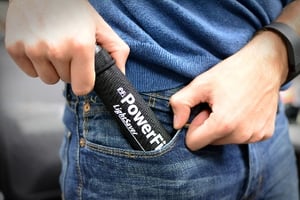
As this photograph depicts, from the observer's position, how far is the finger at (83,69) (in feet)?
1.42

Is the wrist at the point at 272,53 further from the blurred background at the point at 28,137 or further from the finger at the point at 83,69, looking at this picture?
the blurred background at the point at 28,137

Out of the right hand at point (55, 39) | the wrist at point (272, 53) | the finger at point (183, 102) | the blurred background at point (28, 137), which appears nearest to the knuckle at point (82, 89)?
the right hand at point (55, 39)

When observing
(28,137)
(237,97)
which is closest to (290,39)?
(237,97)

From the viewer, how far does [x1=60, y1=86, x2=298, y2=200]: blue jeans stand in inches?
20.6

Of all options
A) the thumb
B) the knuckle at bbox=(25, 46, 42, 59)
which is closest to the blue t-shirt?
the thumb

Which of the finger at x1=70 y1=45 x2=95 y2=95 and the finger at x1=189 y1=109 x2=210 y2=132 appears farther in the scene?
the finger at x1=189 y1=109 x2=210 y2=132

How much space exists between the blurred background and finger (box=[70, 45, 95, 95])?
0.72 m

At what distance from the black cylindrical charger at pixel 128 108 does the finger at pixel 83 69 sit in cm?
3

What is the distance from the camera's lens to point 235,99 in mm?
526

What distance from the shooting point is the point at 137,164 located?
520 mm

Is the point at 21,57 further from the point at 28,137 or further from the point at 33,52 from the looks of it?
the point at 28,137

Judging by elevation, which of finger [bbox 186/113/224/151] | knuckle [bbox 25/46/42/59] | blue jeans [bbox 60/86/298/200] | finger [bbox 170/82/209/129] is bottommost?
blue jeans [bbox 60/86/298/200]

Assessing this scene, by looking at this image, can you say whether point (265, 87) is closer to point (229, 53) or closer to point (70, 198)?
point (229, 53)

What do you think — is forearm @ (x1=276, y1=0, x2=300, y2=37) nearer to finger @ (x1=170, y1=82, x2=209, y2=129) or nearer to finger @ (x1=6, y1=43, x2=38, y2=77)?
finger @ (x1=170, y1=82, x2=209, y2=129)
